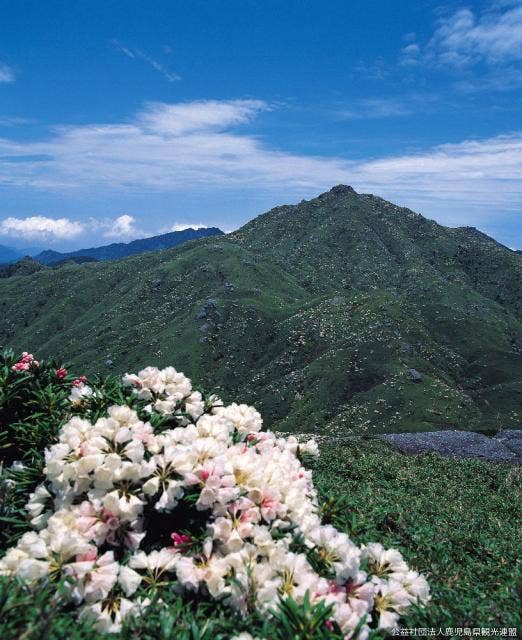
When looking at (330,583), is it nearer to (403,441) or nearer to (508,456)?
(403,441)

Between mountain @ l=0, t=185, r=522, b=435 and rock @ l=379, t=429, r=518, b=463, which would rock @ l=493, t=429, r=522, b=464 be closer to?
rock @ l=379, t=429, r=518, b=463

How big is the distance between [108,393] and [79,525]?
319 cm

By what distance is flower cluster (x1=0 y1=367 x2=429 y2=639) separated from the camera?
4.30 metres

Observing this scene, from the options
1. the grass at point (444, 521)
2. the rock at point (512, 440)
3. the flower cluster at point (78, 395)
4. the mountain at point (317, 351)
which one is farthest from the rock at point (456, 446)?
the mountain at point (317, 351)

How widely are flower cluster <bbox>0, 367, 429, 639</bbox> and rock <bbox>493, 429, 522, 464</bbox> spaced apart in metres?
31.1

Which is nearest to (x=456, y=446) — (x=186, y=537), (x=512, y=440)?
(x=512, y=440)

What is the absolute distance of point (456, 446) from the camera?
3344 centimetres

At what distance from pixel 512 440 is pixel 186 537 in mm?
37725

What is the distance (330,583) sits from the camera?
4582 mm

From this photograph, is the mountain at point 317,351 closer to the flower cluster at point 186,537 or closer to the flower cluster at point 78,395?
the flower cluster at point 78,395

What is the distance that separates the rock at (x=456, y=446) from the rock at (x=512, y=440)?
0.25m

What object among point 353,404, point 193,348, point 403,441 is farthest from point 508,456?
point 193,348

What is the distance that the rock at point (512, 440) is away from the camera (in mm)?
33403

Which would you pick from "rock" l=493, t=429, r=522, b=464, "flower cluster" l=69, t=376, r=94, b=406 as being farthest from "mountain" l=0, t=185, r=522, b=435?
"flower cluster" l=69, t=376, r=94, b=406
